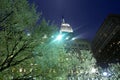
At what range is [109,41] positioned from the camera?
330ft

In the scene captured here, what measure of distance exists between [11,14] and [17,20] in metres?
0.54

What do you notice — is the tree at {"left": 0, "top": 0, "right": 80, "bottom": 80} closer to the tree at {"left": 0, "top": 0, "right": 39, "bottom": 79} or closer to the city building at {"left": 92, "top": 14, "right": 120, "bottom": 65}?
the tree at {"left": 0, "top": 0, "right": 39, "bottom": 79}

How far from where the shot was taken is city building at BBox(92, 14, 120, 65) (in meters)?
90.5

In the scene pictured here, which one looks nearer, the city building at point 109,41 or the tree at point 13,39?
the tree at point 13,39

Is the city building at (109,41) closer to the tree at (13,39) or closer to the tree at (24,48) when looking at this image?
the tree at (24,48)

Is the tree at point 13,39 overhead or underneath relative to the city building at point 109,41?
underneath

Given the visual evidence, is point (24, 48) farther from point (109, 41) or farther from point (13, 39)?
point (109, 41)

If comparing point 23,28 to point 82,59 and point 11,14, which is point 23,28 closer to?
point 11,14

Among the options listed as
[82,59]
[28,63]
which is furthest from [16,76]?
[82,59]

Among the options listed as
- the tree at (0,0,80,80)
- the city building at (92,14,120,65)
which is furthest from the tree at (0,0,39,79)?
the city building at (92,14,120,65)

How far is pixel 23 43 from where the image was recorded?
1155 cm

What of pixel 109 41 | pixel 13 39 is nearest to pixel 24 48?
pixel 13 39

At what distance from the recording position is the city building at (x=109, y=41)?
90500mm

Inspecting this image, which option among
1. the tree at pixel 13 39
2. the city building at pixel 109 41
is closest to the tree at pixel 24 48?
the tree at pixel 13 39
